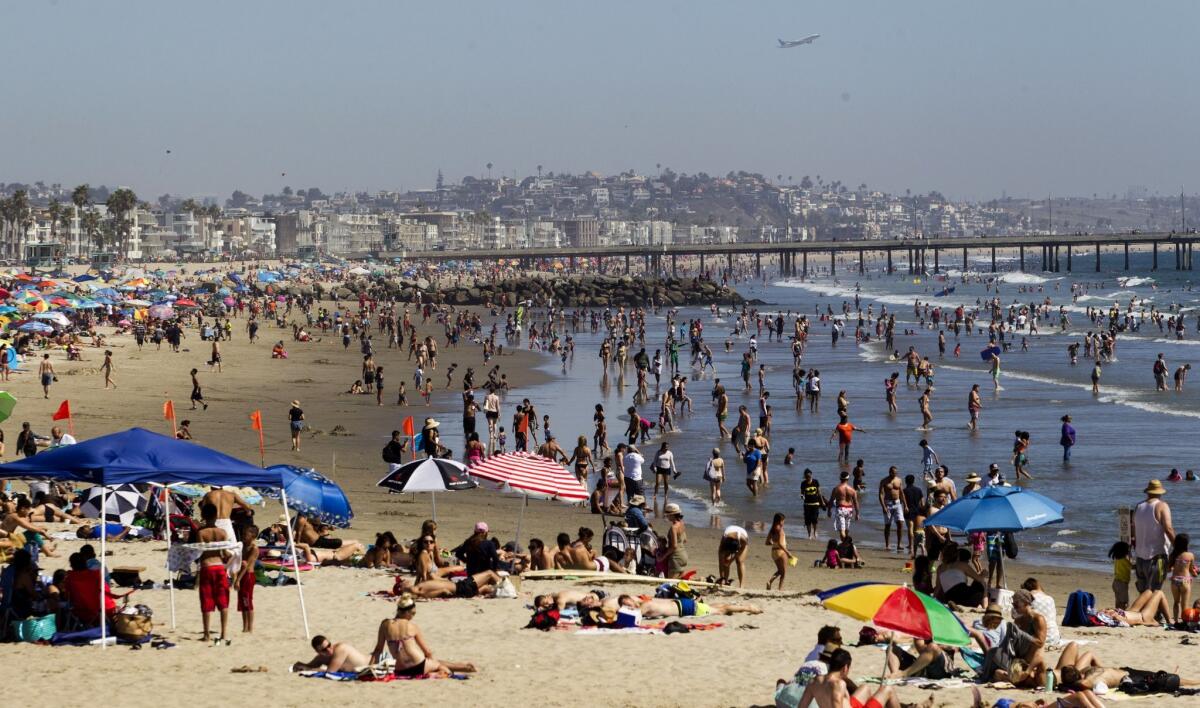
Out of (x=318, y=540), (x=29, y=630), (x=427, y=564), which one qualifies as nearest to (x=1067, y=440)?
(x=318, y=540)

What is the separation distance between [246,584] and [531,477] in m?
3.29

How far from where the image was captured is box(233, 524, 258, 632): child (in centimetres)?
1023

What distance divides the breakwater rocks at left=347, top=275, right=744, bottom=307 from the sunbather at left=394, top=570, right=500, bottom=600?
68472mm

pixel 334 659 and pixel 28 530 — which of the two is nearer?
pixel 334 659

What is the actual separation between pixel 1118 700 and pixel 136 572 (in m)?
7.10

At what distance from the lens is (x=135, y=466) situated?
9625mm

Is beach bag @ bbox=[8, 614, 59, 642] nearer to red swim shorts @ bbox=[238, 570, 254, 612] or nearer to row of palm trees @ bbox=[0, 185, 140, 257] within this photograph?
red swim shorts @ bbox=[238, 570, 254, 612]

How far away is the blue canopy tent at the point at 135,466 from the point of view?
377 inches

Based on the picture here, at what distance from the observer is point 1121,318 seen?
6291 cm

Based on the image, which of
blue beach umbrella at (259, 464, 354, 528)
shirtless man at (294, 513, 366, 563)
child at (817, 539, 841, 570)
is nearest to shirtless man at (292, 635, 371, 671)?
blue beach umbrella at (259, 464, 354, 528)

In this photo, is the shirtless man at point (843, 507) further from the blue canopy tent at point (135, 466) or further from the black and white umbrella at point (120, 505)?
the blue canopy tent at point (135, 466)

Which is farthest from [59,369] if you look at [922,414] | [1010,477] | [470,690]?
[470,690]

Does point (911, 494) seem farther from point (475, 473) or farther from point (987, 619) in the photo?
point (987, 619)

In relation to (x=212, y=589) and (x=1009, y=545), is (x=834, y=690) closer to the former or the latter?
(x=212, y=589)
